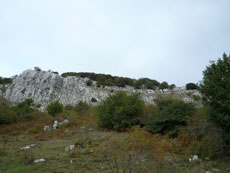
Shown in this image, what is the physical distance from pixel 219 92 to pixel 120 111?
25.6 ft

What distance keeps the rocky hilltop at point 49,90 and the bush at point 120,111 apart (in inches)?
1003

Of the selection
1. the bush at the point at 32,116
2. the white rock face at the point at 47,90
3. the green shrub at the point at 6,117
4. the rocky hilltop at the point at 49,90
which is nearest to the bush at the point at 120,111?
the bush at the point at 32,116

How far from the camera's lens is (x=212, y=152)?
673cm

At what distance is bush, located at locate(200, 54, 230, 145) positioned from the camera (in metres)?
6.52

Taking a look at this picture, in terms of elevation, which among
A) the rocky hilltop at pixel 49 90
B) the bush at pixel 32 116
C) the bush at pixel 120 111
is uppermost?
the rocky hilltop at pixel 49 90

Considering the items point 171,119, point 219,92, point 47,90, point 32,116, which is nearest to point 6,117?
point 32,116

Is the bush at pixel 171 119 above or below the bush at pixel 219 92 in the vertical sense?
below

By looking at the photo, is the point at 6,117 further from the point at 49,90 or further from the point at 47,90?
the point at 47,90

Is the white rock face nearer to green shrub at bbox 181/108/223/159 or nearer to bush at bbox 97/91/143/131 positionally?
bush at bbox 97/91/143/131

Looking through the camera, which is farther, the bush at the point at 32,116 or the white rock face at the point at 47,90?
the white rock face at the point at 47,90

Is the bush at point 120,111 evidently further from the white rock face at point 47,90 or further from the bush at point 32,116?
the white rock face at point 47,90

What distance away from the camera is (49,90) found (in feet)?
149

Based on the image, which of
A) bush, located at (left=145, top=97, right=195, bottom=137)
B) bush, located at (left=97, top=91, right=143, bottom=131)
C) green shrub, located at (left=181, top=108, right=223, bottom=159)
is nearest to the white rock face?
bush, located at (left=97, top=91, right=143, bottom=131)

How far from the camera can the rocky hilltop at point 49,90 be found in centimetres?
4222
